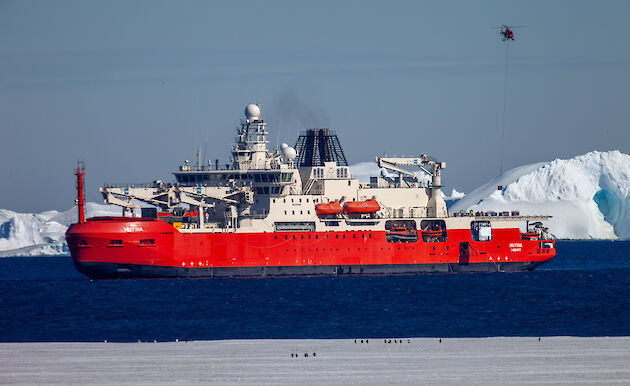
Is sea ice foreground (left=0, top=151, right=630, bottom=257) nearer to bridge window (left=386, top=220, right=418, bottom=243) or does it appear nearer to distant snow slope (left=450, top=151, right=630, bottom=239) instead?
distant snow slope (left=450, top=151, right=630, bottom=239)

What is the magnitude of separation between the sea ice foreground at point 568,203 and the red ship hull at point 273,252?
7352 centimetres

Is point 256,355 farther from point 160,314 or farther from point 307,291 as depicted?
point 307,291

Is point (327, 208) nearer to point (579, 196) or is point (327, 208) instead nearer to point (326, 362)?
point (326, 362)

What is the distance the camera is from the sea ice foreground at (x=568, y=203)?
136 metres

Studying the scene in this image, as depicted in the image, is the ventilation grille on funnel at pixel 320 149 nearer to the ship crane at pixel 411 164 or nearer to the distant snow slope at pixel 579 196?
the ship crane at pixel 411 164

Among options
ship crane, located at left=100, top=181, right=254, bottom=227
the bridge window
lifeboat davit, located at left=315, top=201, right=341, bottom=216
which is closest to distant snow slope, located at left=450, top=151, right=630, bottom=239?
the bridge window

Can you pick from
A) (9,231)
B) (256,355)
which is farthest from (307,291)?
(9,231)

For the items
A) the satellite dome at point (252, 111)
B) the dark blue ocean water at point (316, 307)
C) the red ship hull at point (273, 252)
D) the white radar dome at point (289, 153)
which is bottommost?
the dark blue ocean water at point (316, 307)

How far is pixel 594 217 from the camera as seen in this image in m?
143

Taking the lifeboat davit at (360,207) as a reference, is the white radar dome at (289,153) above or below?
above

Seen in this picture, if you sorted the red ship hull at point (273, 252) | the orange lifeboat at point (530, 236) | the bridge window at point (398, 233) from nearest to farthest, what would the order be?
the red ship hull at point (273, 252), the bridge window at point (398, 233), the orange lifeboat at point (530, 236)

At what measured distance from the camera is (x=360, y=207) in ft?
210

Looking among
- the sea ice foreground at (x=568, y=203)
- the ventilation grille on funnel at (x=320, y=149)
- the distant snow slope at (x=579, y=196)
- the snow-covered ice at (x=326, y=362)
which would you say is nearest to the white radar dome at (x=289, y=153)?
the ventilation grille on funnel at (x=320, y=149)

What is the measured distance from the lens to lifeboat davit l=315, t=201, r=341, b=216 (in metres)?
63.1
